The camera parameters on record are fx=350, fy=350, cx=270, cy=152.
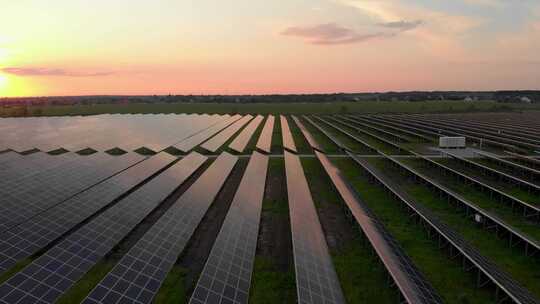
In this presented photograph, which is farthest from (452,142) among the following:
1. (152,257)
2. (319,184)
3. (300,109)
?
(300,109)

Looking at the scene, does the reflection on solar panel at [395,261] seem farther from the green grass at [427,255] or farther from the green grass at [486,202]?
the green grass at [486,202]

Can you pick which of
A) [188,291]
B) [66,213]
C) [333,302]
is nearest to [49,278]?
[188,291]

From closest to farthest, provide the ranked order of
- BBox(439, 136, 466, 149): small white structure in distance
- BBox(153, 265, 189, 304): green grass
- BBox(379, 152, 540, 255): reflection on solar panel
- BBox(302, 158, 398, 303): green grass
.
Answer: BBox(153, 265, 189, 304): green grass
BBox(302, 158, 398, 303): green grass
BBox(379, 152, 540, 255): reflection on solar panel
BBox(439, 136, 466, 149): small white structure in distance

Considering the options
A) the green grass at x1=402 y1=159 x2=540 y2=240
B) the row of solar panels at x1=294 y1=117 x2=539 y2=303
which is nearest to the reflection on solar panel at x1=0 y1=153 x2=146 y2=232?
the row of solar panels at x1=294 y1=117 x2=539 y2=303

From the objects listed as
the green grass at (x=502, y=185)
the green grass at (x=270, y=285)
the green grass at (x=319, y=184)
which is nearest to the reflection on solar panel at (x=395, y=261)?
the green grass at (x=319, y=184)

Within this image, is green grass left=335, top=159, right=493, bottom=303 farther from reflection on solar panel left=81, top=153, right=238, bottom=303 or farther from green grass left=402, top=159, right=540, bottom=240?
reflection on solar panel left=81, top=153, right=238, bottom=303

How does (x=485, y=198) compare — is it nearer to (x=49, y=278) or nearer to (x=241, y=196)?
(x=241, y=196)

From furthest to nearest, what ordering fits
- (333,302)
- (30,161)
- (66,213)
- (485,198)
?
1. (30,161)
2. (485,198)
3. (66,213)
4. (333,302)
